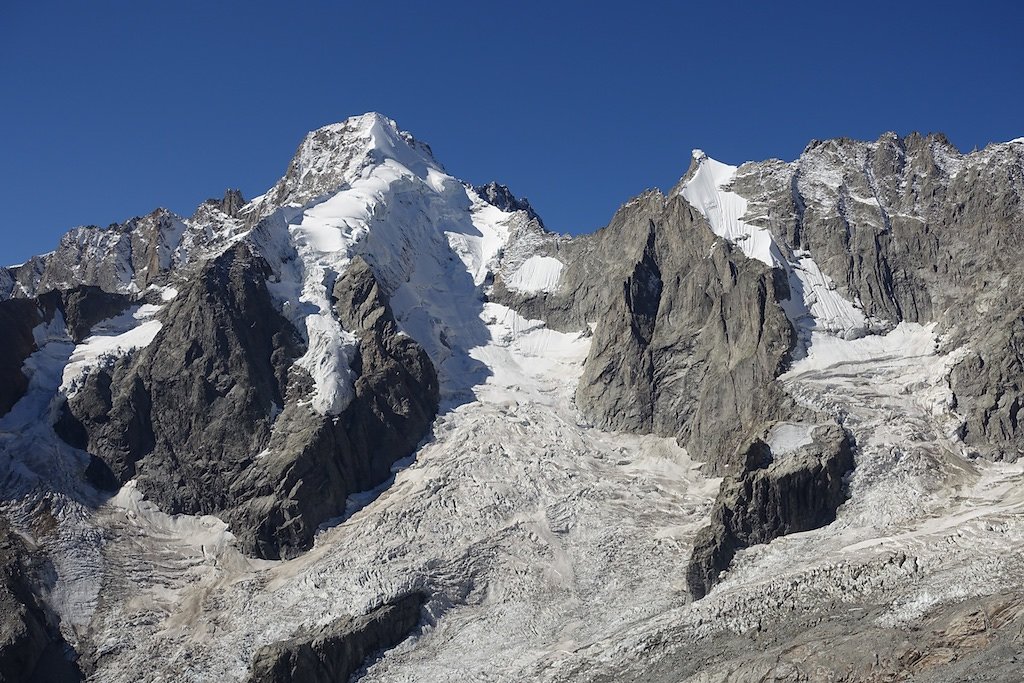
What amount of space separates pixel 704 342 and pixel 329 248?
4927 centimetres

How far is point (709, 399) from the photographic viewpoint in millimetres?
113562

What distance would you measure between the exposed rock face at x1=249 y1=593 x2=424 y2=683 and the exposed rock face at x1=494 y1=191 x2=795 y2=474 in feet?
106

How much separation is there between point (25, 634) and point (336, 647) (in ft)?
78.0

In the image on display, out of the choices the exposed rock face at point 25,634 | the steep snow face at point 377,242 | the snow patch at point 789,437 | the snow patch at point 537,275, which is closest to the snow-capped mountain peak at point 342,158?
the steep snow face at point 377,242

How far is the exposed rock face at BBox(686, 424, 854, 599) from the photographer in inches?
3519

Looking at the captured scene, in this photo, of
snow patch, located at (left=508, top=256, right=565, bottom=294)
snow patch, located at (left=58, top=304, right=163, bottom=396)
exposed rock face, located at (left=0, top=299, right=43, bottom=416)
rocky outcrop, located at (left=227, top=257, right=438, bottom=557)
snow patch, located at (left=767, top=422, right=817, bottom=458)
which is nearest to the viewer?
snow patch, located at (left=767, top=422, right=817, bottom=458)

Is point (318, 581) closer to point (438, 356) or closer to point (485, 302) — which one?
point (438, 356)

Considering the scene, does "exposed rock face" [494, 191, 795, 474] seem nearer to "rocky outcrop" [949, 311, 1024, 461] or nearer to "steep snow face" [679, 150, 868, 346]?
"steep snow face" [679, 150, 868, 346]

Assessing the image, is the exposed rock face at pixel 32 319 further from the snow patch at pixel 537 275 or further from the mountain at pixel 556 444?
the snow patch at pixel 537 275

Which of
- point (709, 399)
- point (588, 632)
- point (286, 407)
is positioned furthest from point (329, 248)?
point (588, 632)

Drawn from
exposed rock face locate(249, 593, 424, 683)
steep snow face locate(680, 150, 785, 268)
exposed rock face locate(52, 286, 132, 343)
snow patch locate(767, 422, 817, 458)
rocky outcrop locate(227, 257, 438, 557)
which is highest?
exposed rock face locate(52, 286, 132, 343)

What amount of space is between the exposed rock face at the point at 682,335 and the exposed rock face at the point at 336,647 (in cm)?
3246

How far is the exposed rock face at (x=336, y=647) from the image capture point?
3366 inches

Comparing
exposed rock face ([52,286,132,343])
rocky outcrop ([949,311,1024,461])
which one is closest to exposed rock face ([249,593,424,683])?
rocky outcrop ([949,311,1024,461])
